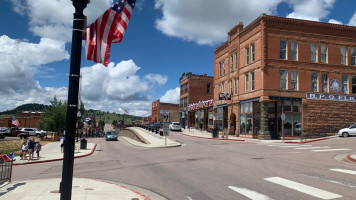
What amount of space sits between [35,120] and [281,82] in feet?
247

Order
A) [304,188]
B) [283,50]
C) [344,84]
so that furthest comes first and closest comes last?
[344,84]
[283,50]
[304,188]

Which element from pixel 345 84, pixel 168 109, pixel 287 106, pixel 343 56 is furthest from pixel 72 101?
pixel 168 109

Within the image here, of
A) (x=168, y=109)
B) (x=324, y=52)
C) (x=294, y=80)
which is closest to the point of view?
(x=294, y=80)

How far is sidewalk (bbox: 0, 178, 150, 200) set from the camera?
7.97m

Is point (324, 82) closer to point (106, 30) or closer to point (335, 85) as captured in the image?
point (335, 85)

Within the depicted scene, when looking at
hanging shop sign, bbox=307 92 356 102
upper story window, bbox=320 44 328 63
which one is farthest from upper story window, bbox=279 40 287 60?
hanging shop sign, bbox=307 92 356 102

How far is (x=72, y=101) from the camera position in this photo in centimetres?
507

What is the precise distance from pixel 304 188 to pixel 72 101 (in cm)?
748

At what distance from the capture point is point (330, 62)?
1344 inches

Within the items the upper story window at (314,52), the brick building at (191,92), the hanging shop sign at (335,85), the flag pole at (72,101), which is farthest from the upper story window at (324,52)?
the flag pole at (72,101)

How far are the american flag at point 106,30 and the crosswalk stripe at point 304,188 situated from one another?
681cm

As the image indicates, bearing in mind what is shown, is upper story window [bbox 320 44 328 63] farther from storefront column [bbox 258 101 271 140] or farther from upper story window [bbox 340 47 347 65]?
storefront column [bbox 258 101 271 140]

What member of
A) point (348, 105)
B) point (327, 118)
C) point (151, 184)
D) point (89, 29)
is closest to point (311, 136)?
point (327, 118)

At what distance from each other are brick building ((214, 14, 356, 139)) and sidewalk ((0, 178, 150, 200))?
82.4 feet
